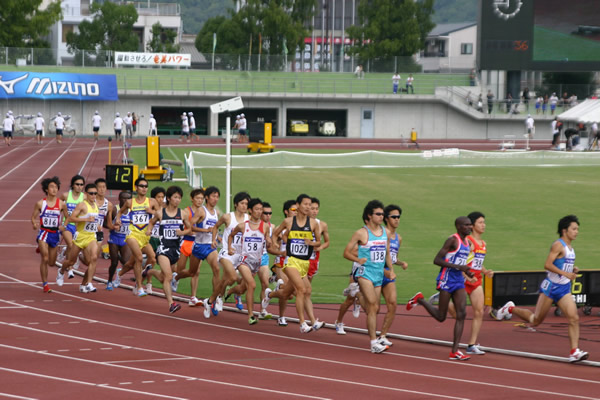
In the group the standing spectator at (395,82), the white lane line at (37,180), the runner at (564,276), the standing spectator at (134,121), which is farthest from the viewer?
the standing spectator at (395,82)

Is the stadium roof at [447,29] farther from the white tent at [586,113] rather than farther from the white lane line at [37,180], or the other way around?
the white lane line at [37,180]

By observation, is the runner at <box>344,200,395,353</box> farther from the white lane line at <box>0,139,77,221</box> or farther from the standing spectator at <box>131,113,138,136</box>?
the standing spectator at <box>131,113,138,136</box>

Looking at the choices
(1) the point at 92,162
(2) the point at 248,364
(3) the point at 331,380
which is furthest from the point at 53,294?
(1) the point at 92,162

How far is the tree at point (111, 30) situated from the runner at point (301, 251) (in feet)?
266

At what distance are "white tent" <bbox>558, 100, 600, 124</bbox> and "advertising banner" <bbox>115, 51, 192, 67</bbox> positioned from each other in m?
29.7

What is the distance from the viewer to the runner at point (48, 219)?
15.7m

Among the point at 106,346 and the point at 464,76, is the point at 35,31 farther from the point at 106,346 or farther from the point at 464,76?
the point at 106,346

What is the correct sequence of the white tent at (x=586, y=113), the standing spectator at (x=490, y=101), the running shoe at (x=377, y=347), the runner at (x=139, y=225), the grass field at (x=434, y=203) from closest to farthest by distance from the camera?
1. the running shoe at (x=377, y=347)
2. the runner at (x=139, y=225)
3. the grass field at (x=434, y=203)
4. the white tent at (x=586, y=113)
5. the standing spectator at (x=490, y=101)

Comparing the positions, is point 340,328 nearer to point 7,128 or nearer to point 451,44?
point 7,128

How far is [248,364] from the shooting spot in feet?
35.5

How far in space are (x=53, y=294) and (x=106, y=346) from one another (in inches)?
170

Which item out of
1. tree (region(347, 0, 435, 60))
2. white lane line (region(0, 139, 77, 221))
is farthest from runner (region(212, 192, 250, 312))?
tree (region(347, 0, 435, 60))

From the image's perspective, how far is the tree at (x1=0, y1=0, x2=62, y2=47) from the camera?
73.9 m

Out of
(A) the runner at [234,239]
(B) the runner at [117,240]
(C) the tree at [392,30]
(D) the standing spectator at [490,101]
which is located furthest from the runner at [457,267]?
(C) the tree at [392,30]
